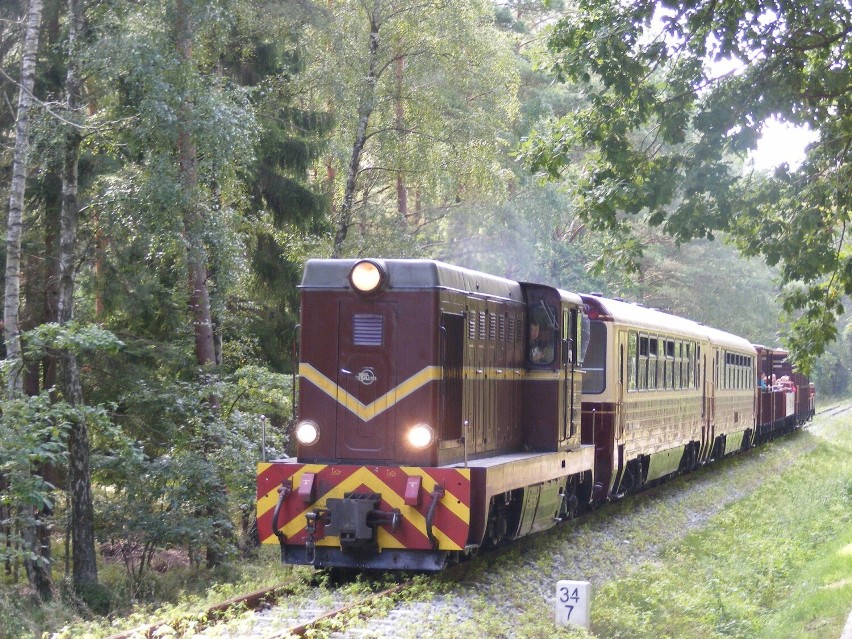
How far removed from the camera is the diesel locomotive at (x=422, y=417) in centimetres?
970

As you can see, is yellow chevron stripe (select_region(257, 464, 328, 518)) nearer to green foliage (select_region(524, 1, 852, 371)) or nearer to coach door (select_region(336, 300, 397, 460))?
coach door (select_region(336, 300, 397, 460))

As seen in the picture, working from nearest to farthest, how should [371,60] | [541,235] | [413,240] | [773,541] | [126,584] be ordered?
[773,541], [126,584], [371,60], [413,240], [541,235]

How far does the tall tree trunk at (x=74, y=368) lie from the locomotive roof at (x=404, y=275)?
5.14 meters

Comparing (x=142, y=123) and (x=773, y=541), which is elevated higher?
(x=142, y=123)

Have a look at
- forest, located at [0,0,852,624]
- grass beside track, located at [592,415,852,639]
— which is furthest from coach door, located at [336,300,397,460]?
grass beside track, located at [592,415,852,639]

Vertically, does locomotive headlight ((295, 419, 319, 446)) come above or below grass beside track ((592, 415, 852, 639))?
above

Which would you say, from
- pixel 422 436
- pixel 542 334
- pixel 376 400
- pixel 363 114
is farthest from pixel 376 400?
pixel 363 114

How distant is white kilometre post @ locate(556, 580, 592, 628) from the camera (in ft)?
27.6

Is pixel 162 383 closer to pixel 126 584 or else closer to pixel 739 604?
pixel 126 584

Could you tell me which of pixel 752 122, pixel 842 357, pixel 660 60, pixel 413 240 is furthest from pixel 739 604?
pixel 842 357

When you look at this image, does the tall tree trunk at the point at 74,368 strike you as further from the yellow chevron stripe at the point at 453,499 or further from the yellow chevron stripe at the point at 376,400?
the yellow chevron stripe at the point at 453,499

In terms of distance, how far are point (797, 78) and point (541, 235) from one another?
23.0m

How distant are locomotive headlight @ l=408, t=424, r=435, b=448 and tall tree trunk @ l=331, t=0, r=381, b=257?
10.2m

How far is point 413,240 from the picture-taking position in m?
21.4
